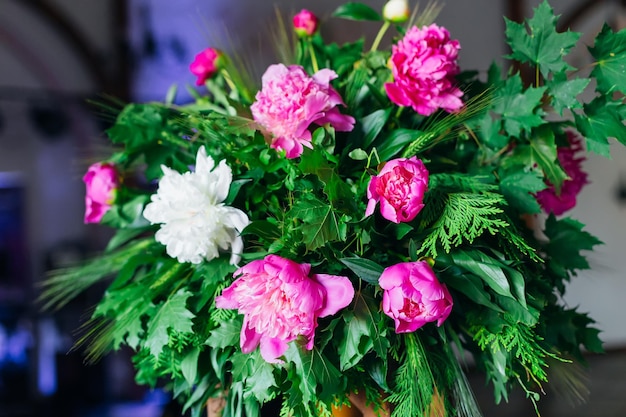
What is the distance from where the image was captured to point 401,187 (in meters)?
0.42

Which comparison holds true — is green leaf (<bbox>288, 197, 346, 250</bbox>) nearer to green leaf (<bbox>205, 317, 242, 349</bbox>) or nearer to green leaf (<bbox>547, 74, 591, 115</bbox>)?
green leaf (<bbox>205, 317, 242, 349</bbox>)

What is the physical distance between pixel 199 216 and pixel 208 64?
213mm

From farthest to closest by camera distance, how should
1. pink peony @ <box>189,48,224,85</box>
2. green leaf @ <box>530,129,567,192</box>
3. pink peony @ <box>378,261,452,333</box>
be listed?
pink peony @ <box>189,48,224,85</box> → green leaf @ <box>530,129,567,192</box> → pink peony @ <box>378,261,452,333</box>

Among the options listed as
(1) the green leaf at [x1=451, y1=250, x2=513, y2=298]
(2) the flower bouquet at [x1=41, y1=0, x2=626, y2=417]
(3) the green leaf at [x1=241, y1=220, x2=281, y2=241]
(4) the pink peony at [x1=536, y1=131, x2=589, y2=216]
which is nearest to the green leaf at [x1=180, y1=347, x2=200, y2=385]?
(2) the flower bouquet at [x1=41, y1=0, x2=626, y2=417]

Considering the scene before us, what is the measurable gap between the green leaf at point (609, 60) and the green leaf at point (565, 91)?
20mm

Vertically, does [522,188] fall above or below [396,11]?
below

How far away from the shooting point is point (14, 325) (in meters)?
2.75

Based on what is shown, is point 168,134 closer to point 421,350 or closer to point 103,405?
point 421,350

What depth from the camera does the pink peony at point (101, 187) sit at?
1.92 feet

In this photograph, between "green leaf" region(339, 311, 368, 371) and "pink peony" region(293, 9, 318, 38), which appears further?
"pink peony" region(293, 9, 318, 38)

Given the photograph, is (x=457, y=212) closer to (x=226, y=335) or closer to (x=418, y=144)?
(x=418, y=144)

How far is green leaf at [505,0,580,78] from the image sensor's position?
509mm

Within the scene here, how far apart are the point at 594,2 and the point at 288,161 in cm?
305

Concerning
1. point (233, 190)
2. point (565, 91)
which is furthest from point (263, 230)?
point (565, 91)
